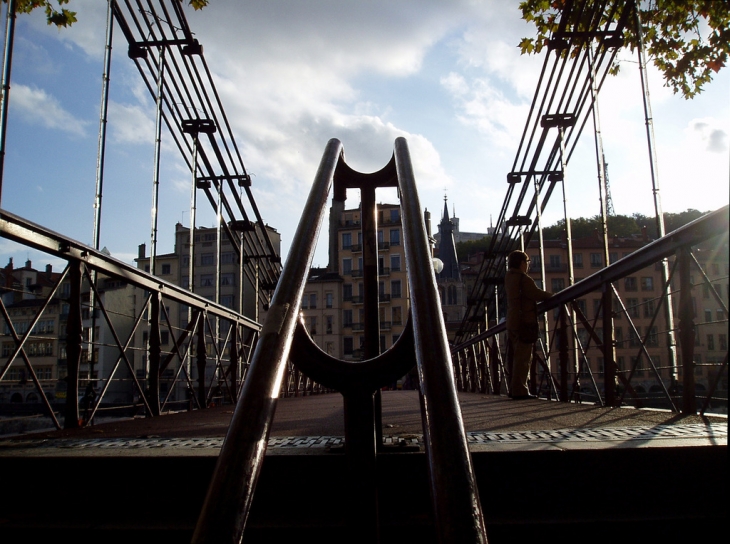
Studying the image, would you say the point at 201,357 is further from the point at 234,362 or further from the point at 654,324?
the point at 654,324

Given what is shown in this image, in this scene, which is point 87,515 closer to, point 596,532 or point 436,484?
point 436,484

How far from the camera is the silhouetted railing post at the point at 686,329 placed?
343 centimetres

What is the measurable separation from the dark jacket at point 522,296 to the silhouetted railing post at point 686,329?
2.42 meters

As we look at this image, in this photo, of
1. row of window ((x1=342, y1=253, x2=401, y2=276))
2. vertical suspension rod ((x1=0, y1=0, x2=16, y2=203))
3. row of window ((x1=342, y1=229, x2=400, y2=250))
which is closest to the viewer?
vertical suspension rod ((x1=0, y1=0, x2=16, y2=203))

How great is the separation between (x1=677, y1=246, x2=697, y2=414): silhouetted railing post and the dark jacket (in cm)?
242

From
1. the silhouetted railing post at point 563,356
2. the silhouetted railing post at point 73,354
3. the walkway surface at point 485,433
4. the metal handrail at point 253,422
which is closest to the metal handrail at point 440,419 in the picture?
the metal handrail at point 253,422

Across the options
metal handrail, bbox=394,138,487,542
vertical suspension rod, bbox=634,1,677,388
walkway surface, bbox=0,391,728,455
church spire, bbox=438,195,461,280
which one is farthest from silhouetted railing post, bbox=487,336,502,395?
church spire, bbox=438,195,461,280

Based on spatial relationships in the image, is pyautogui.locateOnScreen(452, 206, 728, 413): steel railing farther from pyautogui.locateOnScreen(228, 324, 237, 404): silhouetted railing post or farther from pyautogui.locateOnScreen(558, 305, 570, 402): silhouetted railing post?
pyautogui.locateOnScreen(228, 324, 237, 404): silhouetted railing post

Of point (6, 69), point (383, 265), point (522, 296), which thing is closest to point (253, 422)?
point (6, 69)

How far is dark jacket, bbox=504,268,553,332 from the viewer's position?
19.6ft

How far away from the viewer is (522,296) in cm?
604

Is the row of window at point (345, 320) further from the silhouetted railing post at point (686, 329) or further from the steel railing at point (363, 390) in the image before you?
the steel railing at point (363, 390)

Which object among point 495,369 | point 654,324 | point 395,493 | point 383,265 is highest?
point 383,265

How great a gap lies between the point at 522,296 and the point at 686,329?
2.55 m
